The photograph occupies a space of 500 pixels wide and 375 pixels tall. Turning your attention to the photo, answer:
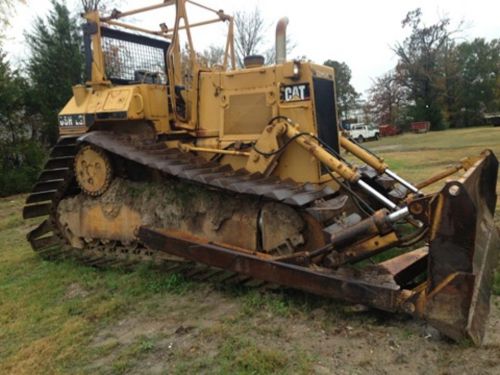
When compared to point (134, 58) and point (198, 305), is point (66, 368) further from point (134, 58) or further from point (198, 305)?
point (134, 58)

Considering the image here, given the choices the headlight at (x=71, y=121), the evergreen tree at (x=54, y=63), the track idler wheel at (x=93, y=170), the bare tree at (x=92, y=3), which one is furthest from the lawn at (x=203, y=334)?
the bare tree at (x=92, y=3)

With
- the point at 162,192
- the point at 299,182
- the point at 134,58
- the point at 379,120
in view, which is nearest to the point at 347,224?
the point at 299,182

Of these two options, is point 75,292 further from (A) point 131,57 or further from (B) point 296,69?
(B) point 296,69

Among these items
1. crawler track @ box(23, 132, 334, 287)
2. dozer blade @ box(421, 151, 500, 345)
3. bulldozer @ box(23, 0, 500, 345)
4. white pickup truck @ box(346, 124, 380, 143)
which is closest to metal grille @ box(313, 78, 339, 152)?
bulldozer @ box(23, 0, 500, 345)

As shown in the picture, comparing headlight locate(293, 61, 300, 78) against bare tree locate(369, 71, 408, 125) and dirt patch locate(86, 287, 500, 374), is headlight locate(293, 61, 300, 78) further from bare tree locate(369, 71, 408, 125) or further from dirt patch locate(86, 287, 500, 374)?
bare tree locate(369, 71, 408, 125)

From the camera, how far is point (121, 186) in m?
5.93

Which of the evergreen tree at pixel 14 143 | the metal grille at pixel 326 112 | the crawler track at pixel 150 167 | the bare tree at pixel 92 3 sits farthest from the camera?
the bare tree at pixel 92 3

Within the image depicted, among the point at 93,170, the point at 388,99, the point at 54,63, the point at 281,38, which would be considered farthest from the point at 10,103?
the point at 388,99

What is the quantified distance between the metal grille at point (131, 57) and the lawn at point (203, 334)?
290 cm

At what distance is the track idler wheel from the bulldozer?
0.07ft

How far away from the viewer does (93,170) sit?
19.9 ft

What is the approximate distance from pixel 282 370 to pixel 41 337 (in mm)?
2343

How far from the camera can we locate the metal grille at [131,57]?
254 inches

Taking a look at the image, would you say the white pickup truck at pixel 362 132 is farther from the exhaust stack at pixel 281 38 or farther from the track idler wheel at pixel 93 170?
the track idler wheel at pixel 93 170
